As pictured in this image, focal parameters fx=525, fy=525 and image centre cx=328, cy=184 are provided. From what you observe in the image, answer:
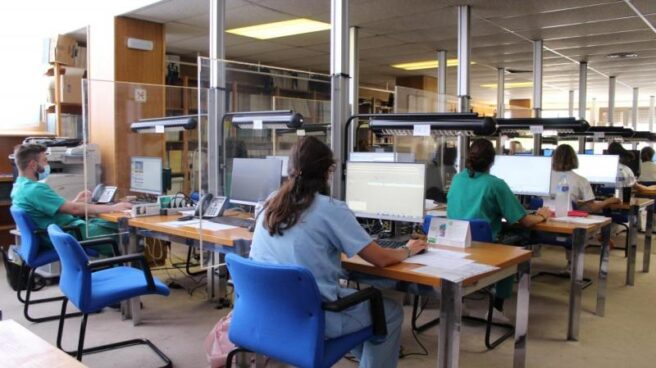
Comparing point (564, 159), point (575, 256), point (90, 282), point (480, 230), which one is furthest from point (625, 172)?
point (90, 282)

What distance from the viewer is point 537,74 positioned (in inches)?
246

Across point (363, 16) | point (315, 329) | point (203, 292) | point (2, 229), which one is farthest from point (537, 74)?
point (2, 229)

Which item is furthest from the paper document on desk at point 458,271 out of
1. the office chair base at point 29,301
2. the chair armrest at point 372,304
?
the office chair base at point 29,301

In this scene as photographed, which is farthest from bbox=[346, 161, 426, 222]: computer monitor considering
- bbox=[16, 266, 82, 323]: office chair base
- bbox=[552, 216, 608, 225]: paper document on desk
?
bbox=[16, 266, 82, 323]: office chair base

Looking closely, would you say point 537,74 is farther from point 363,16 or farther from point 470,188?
point 470,188

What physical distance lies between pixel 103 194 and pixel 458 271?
3.17 metres

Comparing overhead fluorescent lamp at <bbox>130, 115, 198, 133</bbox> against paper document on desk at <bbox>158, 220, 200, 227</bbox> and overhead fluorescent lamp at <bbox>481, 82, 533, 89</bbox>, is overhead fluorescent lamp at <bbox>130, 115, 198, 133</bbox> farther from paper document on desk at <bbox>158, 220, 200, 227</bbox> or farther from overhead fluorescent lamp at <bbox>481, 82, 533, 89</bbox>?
overhead fluorescent lamp at <bbox>481, 82, 533, 89</bbox>

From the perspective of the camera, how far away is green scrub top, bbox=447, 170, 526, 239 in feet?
10.3

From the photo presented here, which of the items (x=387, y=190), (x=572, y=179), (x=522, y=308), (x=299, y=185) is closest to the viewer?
(x=299, y=185)

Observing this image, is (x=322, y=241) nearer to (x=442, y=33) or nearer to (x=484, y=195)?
(x=484, y=195)

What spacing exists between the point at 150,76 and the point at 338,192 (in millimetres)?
3107

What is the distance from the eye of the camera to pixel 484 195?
10.3 feet

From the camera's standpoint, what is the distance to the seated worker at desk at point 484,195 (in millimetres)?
3141

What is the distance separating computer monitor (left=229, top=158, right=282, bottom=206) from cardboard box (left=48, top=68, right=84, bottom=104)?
324cm
